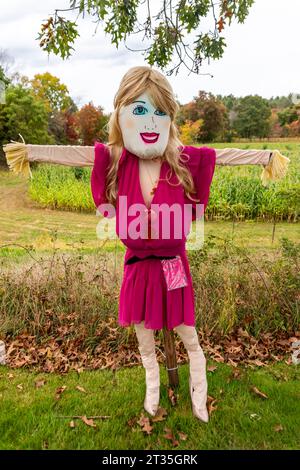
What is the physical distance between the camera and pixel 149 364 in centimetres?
256

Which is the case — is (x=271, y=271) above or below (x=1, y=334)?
above

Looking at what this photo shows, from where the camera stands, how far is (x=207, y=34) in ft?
11.7

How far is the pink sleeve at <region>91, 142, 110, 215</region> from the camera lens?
7.50 feet

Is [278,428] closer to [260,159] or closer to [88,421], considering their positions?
[88,421]

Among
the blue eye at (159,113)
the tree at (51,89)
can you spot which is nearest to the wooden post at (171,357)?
the blue eye at (159,113)

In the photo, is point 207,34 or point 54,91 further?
point 54,91

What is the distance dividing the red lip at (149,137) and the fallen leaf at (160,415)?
156 centimetres

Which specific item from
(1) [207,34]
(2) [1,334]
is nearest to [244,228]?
(1) [207,34]

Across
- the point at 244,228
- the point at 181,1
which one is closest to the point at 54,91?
the point at 244,228

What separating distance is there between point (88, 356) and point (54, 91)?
2156 centimetres
